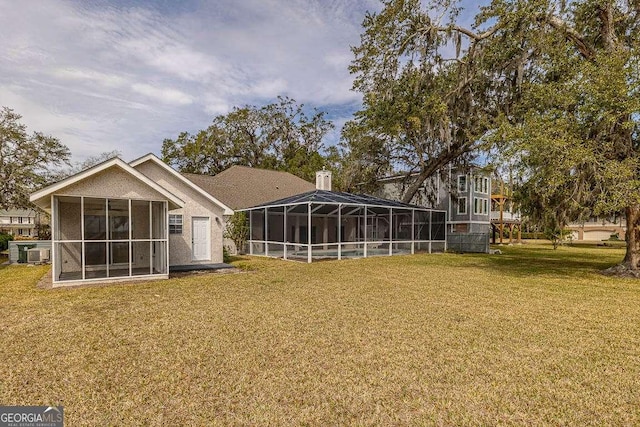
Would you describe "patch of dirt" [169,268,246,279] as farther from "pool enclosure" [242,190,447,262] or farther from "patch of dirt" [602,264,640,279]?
"patch of dirt" [602,264,640,279]

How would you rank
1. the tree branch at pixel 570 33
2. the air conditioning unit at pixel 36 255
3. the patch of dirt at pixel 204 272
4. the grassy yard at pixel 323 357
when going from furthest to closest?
the air conditioning unit at pixel 36 255 → the tree branch at pixel 570 33 → the patch of dirt at pixel 204 272 → the grassy yard at pixel 323 357

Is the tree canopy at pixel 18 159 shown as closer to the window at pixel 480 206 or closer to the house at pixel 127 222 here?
the house at pixel 127 222

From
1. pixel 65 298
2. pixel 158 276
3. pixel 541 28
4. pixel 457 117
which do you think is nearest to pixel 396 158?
pixel 457 117

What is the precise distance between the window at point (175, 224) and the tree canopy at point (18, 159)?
1143 centimetres

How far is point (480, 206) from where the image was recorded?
26.6 metres

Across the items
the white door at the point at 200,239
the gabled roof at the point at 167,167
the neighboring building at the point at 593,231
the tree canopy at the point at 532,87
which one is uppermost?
the tree canopy at the point at 532,87

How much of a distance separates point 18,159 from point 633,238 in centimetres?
2907

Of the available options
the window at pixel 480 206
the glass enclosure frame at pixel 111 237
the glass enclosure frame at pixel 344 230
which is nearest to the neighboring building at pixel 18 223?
the glass enclosure frame at pixel 344 230

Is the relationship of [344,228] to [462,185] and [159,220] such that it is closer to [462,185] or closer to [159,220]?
[462,185]

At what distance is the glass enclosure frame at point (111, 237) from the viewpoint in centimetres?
1048

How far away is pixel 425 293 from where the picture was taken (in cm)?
836

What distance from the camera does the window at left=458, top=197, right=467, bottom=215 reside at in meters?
26.3

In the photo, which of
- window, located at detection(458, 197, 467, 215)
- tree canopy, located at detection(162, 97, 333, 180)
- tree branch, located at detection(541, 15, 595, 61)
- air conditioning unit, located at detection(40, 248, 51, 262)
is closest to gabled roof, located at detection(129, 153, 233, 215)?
air conditioning unit, located at detection(40, 248, 51, 262)

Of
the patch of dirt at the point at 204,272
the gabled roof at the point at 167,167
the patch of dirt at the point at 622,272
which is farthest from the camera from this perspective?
the gabled roof at the point at 167,167
